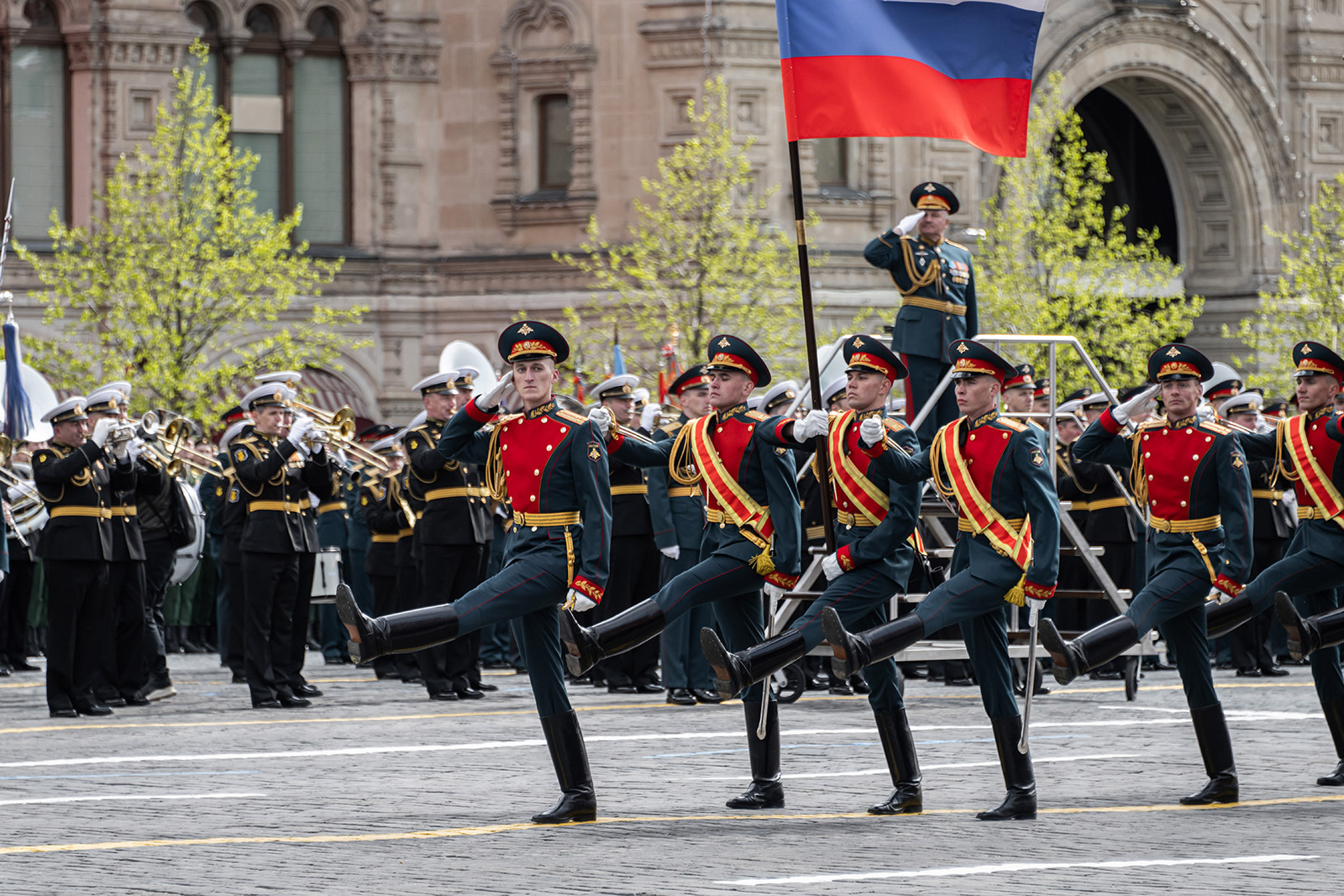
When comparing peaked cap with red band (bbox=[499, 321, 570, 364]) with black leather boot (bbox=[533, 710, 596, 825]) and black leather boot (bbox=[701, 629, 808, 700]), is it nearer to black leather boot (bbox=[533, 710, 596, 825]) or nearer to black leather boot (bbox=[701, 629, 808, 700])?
black leather boot (bbox=[701, 629, 808, 700])

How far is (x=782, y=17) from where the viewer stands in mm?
11453

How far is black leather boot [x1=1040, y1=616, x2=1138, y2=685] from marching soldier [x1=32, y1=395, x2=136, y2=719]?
7.51 metres

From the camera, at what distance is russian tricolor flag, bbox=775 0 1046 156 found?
11500 millimetres

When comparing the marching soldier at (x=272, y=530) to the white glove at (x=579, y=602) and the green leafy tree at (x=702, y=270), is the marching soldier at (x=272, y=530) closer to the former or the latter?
the white glove at (x=579, y=602)

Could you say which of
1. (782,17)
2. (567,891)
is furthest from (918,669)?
(567,891)

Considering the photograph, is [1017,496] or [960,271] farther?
[960,271]

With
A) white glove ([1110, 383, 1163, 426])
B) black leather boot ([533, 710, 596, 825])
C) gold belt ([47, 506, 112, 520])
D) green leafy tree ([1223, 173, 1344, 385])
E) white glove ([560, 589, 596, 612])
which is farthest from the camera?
green leafy tree ([1223, 173, 1344, 385])

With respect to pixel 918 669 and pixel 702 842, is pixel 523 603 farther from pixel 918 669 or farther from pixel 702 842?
pixel 918 669

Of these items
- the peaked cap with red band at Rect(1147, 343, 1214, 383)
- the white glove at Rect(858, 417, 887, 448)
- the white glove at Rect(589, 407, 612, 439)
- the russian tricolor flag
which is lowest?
the white glove at Rect(858, 417, 887, 448)

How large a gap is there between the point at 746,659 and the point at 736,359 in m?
1.64

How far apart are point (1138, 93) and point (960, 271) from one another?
976 inches

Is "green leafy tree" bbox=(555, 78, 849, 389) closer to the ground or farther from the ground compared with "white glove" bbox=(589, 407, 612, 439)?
farther from the ground

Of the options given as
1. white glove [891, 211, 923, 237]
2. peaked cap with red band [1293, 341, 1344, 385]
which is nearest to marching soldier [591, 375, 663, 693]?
white glove [891, 211, 923, 237]

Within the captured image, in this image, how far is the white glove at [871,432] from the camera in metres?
10.1
